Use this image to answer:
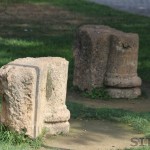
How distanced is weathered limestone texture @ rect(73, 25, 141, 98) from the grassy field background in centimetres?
66

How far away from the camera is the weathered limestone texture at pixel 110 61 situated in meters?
9.95

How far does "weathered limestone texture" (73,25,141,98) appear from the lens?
995 cm

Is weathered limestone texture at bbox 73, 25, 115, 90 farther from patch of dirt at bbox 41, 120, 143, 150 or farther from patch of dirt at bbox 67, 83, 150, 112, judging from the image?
patch of dirt at bbox 41, 120, 143, 150

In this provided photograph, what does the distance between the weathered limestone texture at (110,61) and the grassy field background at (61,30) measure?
662mm

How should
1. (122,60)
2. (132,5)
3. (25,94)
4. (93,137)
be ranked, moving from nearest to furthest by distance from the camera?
(25,94) < (93,137) < (122,60) < (132,5)

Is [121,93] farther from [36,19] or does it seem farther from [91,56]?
[36,19]

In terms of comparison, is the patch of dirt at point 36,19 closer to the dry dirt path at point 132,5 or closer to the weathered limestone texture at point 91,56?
the dry dirt path at point 132,5

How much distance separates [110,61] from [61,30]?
6733 mm

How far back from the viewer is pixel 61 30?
16.6 m

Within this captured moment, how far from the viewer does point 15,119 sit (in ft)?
23.3

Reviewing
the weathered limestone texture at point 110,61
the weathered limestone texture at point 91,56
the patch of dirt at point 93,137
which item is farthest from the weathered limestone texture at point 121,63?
the patch of dirt at point 93,137

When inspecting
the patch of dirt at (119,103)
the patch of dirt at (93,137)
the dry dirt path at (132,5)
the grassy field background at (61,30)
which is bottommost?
the patch of dirt at (93,137)

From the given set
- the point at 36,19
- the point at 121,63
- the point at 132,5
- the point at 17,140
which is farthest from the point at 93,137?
the point at 132,5

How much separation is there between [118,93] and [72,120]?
1.68 meters
